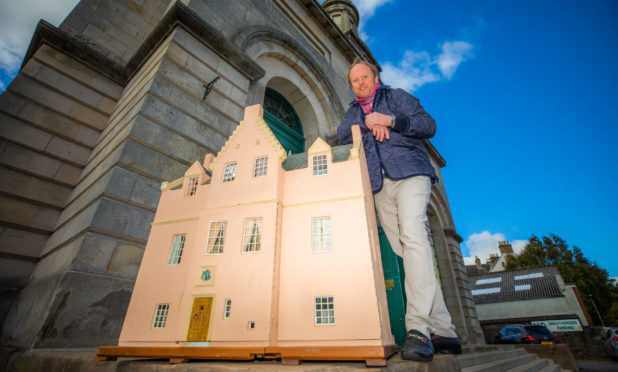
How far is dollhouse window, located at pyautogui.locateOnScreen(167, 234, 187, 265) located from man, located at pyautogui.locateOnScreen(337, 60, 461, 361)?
61.9 inches

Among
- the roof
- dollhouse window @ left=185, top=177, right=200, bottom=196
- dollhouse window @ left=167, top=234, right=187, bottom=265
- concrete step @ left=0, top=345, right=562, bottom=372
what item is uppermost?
the roof

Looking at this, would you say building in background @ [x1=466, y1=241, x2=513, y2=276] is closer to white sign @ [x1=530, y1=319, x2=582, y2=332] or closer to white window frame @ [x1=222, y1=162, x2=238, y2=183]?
white sign @ [x1=530, y1=319, x2=582, y2=332]

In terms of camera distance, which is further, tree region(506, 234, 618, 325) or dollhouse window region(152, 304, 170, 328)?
tree region(506, 234, 618, 325)

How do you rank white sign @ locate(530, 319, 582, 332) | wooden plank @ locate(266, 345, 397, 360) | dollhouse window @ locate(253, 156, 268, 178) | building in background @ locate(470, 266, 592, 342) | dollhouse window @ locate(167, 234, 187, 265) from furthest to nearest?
building in background @ locate(470, 266, 592, 342), white sign @ locate(530, 319, 582, 332), dollhouse window @ locate(253, 156, 268, 178), dollhouse window @ locate(167, 234, 187, 265), wooden plank @ locate(266, 345, 397, 360)

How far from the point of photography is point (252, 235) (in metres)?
1.55

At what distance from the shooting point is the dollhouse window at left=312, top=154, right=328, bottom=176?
1720 mm

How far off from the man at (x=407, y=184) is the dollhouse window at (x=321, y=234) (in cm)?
91

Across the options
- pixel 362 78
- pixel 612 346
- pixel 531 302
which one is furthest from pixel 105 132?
pixel 531 302

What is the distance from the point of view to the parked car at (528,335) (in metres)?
14.1

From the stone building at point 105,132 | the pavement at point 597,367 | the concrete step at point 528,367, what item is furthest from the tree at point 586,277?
the stone building at point 105,132

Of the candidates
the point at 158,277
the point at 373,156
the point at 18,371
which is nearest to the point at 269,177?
the point at 158,277

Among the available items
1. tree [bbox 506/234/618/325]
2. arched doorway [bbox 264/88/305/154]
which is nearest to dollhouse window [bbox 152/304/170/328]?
arched doorway [bbox 264/88/305/154]

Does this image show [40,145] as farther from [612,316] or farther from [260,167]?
[612,316]

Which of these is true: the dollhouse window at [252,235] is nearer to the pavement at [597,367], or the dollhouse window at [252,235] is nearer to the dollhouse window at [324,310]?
the dollhouse window at [324,310]
